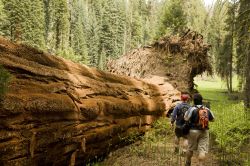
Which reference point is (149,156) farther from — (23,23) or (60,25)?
(60,25)

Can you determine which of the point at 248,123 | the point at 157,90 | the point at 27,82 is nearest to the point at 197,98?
the point at 27,82

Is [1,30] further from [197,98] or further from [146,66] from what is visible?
[197,98]

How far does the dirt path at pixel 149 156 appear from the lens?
9.04 metres

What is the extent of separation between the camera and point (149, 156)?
980 cm

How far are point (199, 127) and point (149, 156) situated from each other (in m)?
2.25

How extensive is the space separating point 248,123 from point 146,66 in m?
6.82

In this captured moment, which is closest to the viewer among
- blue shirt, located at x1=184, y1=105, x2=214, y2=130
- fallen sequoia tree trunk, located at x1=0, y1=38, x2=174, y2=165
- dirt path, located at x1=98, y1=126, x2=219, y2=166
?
fallen sequoia tree trunk, located at x1=0, y1=38, x2=174, y2=165

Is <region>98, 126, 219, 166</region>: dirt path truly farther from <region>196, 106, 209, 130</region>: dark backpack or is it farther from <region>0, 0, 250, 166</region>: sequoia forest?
<region>196, 106, 209, 130</region>: dark backpack

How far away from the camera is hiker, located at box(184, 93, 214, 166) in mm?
8109

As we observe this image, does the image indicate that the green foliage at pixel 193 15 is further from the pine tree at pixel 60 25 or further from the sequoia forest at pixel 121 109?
the sequoia forest at pixel 121 109

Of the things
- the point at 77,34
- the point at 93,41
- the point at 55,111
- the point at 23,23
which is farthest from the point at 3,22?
the point at 55,111

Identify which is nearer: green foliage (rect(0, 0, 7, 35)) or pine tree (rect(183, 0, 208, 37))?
green foliage (rect(0, 0, 7, 35))

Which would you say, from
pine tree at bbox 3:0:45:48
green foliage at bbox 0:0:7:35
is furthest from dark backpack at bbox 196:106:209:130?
green foliage at bbox 0:0:7:35

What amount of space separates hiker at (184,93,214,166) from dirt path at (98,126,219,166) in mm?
1003
